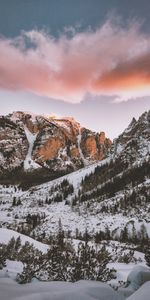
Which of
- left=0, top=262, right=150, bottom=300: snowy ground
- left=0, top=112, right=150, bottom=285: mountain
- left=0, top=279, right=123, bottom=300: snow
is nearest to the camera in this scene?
left=0, top=262, right=150, bottom=300: snowy ground

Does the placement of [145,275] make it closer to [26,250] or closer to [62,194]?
[26,250]

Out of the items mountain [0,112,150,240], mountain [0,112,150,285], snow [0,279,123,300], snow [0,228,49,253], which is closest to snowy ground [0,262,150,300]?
snow [0,279,123,300]

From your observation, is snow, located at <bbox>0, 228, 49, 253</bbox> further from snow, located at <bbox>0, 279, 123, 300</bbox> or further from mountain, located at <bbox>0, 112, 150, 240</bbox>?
mountain, located at <bbox>0, 112, 150, 240</bbox>

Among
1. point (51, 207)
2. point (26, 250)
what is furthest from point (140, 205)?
point (26, 250)

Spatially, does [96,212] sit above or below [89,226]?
above

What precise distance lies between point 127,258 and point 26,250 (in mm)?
17859

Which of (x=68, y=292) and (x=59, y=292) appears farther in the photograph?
(x=68, y=292)

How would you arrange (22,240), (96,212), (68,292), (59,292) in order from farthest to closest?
(96,212)
(22,240)
(68,292)
(59,292)

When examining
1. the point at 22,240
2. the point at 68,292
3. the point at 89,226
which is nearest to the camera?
the point at 68,292

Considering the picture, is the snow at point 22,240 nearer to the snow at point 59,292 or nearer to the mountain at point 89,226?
the mountain at point 89,226

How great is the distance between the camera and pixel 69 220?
411ft

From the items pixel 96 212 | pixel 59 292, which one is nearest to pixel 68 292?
pixel 59 292

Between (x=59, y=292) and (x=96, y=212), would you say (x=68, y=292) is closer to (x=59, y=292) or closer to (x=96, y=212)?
(x=59, y=292)

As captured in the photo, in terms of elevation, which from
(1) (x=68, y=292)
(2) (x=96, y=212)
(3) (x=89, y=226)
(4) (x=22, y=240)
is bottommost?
(1) (x=68, y=292)
